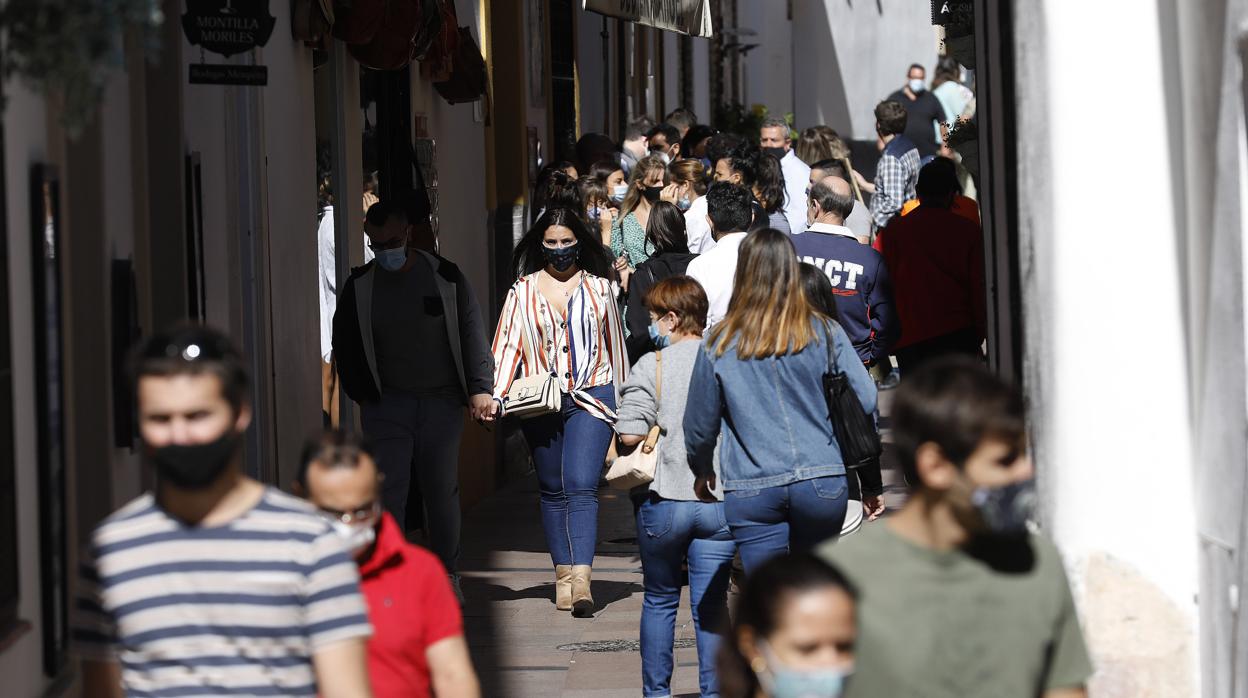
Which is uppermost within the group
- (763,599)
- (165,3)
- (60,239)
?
(165,3)

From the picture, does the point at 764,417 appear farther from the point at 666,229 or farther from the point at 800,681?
the point at 666,229

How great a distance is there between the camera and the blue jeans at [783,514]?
6.69 metres

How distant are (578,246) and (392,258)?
91cm

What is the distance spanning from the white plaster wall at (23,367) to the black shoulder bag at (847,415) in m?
2.70

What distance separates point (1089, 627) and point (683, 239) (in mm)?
4635

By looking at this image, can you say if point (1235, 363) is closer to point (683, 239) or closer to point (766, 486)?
point (766, 486)

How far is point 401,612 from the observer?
3.96 metres

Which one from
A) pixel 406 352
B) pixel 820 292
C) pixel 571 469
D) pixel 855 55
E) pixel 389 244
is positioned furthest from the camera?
pixel 855 55

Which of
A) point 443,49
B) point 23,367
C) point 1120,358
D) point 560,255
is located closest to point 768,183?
point 443,49

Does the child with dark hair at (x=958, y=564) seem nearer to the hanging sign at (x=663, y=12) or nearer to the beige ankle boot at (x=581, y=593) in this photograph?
the beige ankle boot at (x=581, y=593)

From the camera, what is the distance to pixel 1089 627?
5.82 m

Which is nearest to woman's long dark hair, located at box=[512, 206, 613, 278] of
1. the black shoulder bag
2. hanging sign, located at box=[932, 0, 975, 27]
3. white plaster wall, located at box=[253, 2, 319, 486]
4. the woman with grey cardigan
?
white plaster wall, located at box=[253, 2, 319, 486]

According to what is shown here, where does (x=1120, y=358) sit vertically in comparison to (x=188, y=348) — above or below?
below

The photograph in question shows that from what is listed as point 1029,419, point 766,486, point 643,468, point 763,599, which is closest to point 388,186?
point 643,468
